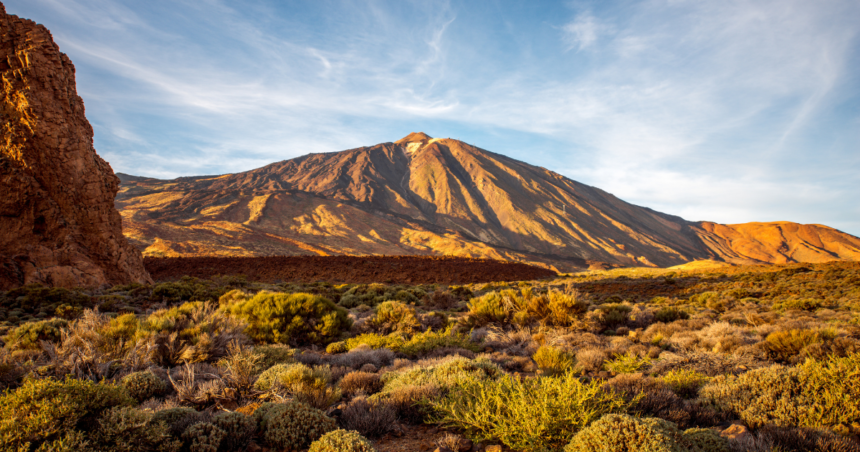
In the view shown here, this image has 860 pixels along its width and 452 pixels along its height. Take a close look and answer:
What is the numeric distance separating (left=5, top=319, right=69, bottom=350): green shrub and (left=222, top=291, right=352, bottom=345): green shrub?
264 cm

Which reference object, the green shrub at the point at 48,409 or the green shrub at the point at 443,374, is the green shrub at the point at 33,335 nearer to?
the green shrub at the point at 48,409

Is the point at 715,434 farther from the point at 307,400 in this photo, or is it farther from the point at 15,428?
the point at 15,428

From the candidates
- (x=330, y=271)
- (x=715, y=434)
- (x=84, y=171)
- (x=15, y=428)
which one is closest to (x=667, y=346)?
(x=715, y=434)

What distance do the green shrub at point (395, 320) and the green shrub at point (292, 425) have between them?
4.93 m

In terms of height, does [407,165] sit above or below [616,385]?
above

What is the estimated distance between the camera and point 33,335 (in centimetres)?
570

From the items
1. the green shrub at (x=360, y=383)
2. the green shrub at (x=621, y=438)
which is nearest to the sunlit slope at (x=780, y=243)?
the green shrub at (x=360, y=383)

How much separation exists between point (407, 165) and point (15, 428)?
5268 inches

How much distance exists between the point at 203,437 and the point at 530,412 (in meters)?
2.58

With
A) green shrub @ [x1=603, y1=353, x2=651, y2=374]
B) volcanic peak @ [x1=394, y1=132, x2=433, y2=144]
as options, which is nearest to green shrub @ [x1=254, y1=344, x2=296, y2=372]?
green shrub @ [x1=603, y1=353, x2=651, y2=374]

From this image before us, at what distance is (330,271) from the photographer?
2377 cm

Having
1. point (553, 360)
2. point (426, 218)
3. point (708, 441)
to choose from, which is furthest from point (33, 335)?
point (426, 218)

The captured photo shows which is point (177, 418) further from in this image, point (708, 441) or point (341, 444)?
point (708, 441)

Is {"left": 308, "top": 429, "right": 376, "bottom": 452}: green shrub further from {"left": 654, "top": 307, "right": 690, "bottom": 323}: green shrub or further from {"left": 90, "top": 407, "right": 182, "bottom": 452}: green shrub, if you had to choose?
{"left": 654, "top": 307, "right": 690, "bottom": 323}: green shrub
